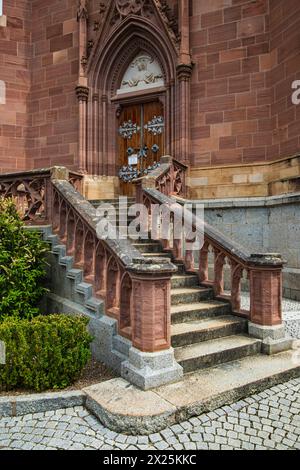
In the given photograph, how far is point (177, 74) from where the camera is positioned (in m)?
9.43

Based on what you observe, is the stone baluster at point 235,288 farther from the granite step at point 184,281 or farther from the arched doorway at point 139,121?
the arched doorway at point 139,121

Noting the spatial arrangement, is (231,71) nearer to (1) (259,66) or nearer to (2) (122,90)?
(1) (259,66)

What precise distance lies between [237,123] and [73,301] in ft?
20.1

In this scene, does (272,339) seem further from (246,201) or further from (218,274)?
(246,201)

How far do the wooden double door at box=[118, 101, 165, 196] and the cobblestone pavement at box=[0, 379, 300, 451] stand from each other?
7.99m

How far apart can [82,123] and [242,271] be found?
7347 mm

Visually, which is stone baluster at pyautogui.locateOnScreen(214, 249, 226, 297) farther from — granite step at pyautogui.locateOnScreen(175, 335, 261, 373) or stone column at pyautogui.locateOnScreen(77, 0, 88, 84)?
stone column at pyautogui.locateOnScreen(77, 0, 88, 84)

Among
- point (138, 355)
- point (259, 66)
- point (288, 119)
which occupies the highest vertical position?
point (259, 66)

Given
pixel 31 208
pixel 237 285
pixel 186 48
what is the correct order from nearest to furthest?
pixel 237 285 < pixel 31 208 < pixel 186 48

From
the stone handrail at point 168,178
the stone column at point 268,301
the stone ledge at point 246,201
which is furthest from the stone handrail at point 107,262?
the stone ledge at point 246,201

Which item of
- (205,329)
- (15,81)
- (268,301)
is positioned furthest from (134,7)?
(205,329)

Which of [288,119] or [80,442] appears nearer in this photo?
[80,442]

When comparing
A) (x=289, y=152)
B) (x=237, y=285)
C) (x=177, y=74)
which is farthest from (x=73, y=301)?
(x=177, y=74)

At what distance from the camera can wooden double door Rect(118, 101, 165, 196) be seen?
10320 millimetres
